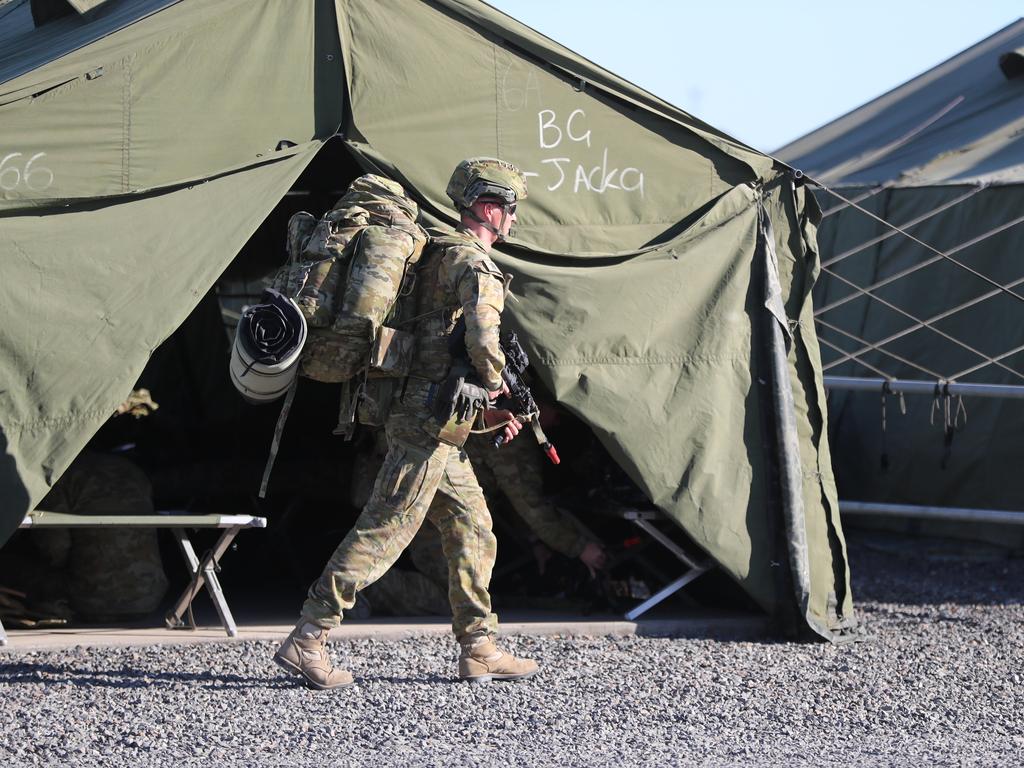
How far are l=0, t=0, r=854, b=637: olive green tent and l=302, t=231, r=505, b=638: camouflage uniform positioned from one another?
0.80 m

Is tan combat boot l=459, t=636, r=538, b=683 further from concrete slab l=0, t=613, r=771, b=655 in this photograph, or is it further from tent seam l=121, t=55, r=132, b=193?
tent seam l=121, t=55, r=132, b=193

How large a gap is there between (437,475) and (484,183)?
108 cm

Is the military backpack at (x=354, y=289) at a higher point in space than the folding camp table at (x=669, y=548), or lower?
higher

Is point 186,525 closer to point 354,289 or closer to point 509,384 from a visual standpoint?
point 354,289

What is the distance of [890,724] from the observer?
4.83 meters

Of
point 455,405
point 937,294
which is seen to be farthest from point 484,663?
point 937,294

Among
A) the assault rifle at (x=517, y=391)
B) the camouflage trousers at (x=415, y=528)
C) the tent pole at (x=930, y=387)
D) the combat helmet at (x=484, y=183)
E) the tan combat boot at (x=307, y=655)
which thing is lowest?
the tan combat boot at (x=307, y=655)

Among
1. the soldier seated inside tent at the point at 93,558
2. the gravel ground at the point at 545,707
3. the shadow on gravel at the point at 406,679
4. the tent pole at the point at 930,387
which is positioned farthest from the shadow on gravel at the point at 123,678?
the tent pole at the point at 930,387

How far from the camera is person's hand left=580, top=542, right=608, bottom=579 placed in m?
6.50

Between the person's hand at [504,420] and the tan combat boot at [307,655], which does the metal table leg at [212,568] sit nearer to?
the tan combat boot at [307,655]


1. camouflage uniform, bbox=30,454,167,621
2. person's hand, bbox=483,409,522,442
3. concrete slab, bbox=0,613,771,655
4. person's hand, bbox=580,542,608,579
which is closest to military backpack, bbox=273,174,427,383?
person's hand, bbox=483,409,522,442

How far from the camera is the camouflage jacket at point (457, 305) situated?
15.8ft

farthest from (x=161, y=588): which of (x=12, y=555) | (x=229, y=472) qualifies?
(x=229, y=472)

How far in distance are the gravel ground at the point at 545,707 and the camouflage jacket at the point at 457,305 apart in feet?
3.89
